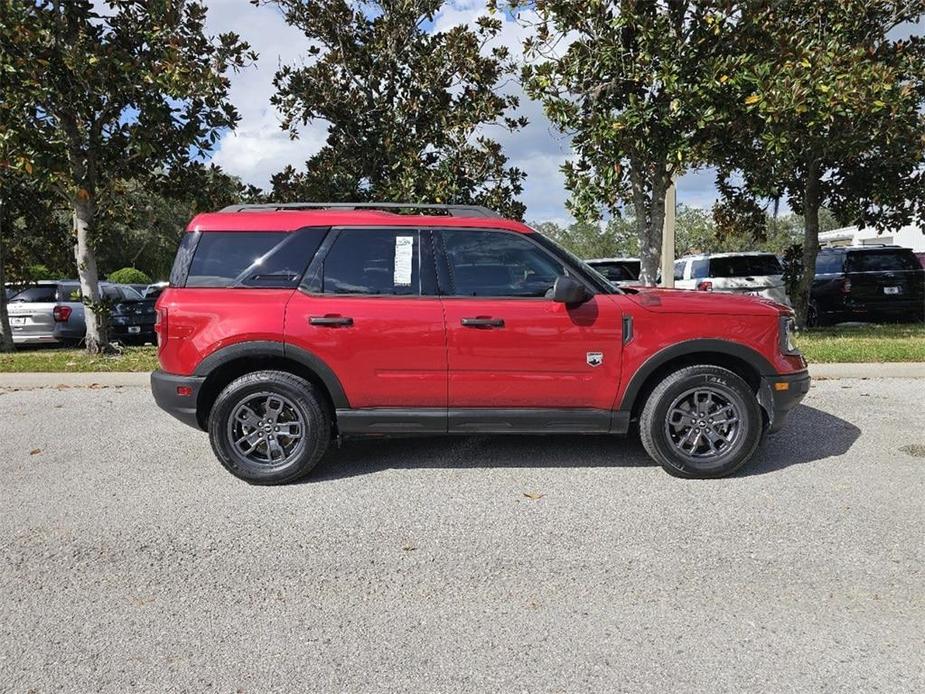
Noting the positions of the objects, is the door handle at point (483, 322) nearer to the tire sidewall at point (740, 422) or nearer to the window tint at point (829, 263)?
the tire sidewall at point (740, 422)

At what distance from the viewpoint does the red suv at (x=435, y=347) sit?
4719 mm

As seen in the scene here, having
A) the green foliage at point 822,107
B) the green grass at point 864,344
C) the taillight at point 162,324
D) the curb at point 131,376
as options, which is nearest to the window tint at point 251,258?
the taillight at point 162,324

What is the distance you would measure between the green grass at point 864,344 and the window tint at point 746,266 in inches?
65.1

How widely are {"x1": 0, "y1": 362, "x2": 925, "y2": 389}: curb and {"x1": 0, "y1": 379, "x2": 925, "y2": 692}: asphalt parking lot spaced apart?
3.22m

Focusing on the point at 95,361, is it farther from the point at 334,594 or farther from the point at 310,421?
the point at 334,594

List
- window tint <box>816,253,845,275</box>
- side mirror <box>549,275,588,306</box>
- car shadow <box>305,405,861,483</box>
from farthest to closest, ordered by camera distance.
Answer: window tint <box>816,253,845,275</box>
car shadow <box>305,405,861,483</box>
side mirror <box>549,275,588,306</box>

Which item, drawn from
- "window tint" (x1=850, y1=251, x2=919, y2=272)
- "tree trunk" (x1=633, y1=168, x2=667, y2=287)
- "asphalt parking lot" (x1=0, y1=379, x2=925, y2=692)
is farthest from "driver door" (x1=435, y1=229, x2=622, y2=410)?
"window tint" (x1=850, y1=251, x2=919, y2=272)

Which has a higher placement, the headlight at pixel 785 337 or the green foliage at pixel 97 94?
the green foliage at pixel 97 94

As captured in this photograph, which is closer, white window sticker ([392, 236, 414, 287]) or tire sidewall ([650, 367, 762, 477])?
tire sidewall ([650, 367, 762, 477])

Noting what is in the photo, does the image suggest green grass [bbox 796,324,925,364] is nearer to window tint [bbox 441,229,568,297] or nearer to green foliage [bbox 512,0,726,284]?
green foliage [bbox 512,0,726,284]

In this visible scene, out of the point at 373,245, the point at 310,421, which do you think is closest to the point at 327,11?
the point at 373,245

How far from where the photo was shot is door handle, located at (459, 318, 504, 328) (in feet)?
15.3

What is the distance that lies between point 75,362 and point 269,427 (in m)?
7.01

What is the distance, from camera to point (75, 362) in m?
10.2
